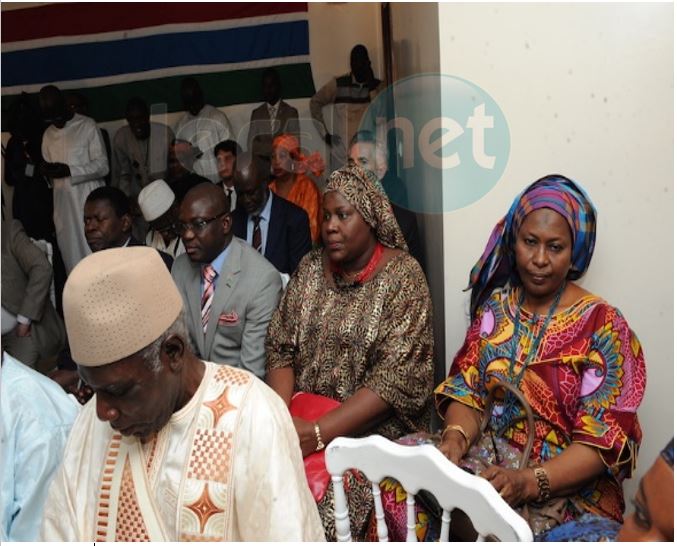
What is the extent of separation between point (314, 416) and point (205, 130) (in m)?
3.40

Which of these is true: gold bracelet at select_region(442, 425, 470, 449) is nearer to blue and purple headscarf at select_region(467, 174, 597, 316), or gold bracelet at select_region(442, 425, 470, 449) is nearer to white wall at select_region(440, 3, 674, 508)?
blue and purple headscarf at select_region(467, 174, 597, 316)

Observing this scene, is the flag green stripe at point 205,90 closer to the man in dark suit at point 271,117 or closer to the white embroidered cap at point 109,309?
the man in dark suit at point 271,117

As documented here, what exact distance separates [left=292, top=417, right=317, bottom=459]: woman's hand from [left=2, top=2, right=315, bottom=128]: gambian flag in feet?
11.3

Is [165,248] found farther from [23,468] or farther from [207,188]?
[23,468]

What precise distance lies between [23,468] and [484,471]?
1.24m

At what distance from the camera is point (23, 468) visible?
1841mm

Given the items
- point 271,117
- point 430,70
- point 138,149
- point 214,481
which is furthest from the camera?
point 138,149

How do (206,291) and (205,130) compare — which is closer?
(206,291)

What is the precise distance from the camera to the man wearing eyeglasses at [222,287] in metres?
2.97

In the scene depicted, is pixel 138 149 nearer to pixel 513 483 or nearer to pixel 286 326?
pixel 286 326

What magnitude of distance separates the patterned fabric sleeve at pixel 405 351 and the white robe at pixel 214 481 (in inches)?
41.4

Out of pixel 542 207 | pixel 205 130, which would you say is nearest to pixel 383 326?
pixel 542 207

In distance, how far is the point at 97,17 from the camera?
5664 millimetres

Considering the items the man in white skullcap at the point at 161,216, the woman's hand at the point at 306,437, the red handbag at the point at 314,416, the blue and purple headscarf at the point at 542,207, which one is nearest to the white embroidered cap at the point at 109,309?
the red handbag at the point at 314,416
